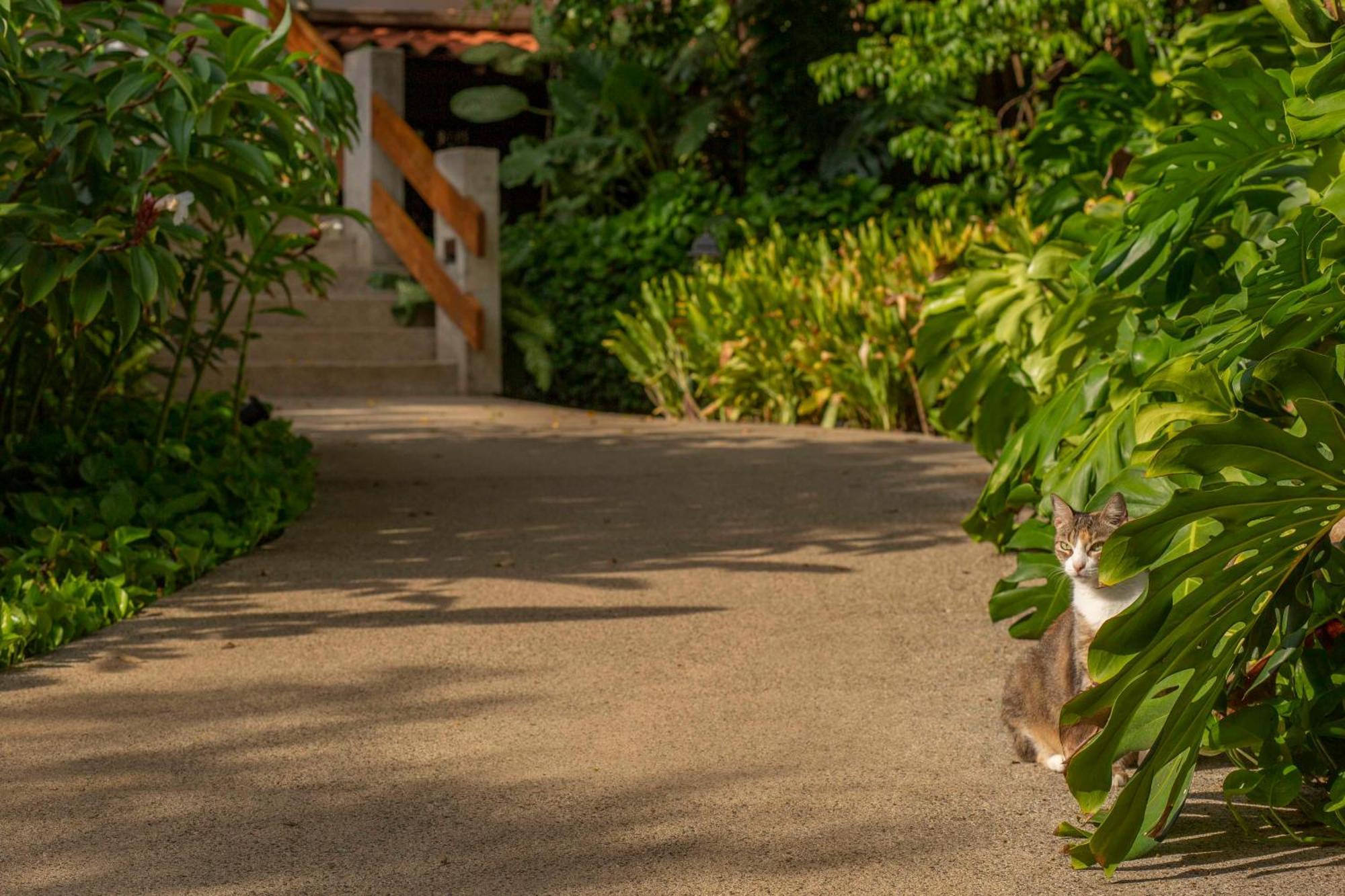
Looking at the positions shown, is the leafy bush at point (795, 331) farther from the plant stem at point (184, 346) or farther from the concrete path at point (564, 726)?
the plant stem at point (184, 346)

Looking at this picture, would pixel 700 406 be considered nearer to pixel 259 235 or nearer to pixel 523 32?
pixel 259 235

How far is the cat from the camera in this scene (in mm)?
3037

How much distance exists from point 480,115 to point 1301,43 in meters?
12.2

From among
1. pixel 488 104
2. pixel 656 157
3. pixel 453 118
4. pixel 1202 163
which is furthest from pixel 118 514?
pixel 453 118

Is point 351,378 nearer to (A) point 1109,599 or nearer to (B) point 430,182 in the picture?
(B) point 430,182

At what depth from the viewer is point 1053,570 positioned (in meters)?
3.66

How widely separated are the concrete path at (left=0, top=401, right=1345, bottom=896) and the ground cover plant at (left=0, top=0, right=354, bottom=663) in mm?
230

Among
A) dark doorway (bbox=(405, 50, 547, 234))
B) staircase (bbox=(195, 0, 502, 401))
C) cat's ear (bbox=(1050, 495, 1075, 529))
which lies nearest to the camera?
cat's ear (bbox=(1050, 495, 1075, 529))

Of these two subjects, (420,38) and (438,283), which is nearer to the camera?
(438,283)

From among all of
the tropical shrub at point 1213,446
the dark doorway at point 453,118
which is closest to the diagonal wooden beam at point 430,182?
the dark doorway at point 453,118

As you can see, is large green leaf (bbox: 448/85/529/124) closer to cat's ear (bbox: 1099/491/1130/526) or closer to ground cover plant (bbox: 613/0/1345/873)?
ground cover plant (bbox: 613/0/1345/873)

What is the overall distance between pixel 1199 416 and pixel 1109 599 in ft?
1.35

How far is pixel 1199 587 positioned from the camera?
2529 millimetres

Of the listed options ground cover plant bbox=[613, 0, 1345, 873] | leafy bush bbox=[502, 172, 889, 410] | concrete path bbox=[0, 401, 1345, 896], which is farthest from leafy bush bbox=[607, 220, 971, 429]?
ground cover plant bbox=[613, 0, 1345, 873]
